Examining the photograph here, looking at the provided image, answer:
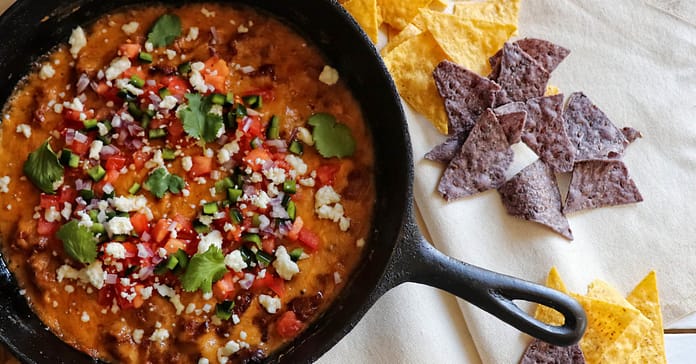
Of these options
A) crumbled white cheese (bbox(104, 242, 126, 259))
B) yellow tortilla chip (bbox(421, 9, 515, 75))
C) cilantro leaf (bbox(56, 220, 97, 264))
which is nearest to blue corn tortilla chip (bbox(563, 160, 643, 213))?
yellow tortilla chip (bbox(421, 9, 515, 75))

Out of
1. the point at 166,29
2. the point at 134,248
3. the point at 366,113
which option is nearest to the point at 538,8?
the point at 366,113

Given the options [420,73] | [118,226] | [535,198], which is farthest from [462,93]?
[118,226]

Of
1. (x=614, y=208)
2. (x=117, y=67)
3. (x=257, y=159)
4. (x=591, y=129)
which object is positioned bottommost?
(x=614, y=208)

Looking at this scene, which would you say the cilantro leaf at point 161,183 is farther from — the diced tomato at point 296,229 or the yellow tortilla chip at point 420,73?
the yellow tortilla chip at point 420,73

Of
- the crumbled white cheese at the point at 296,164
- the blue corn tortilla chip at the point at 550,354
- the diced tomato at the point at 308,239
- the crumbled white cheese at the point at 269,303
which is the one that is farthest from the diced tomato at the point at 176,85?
the blue corn tortilla chip at the point at 550,354

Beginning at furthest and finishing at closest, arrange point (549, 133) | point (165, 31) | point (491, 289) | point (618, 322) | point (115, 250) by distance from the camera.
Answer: point (549, 133) < point (618, 322) < point (165, 31) < point (115, 250) < point (491, 289)

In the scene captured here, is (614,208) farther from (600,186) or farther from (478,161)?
(478,161)
